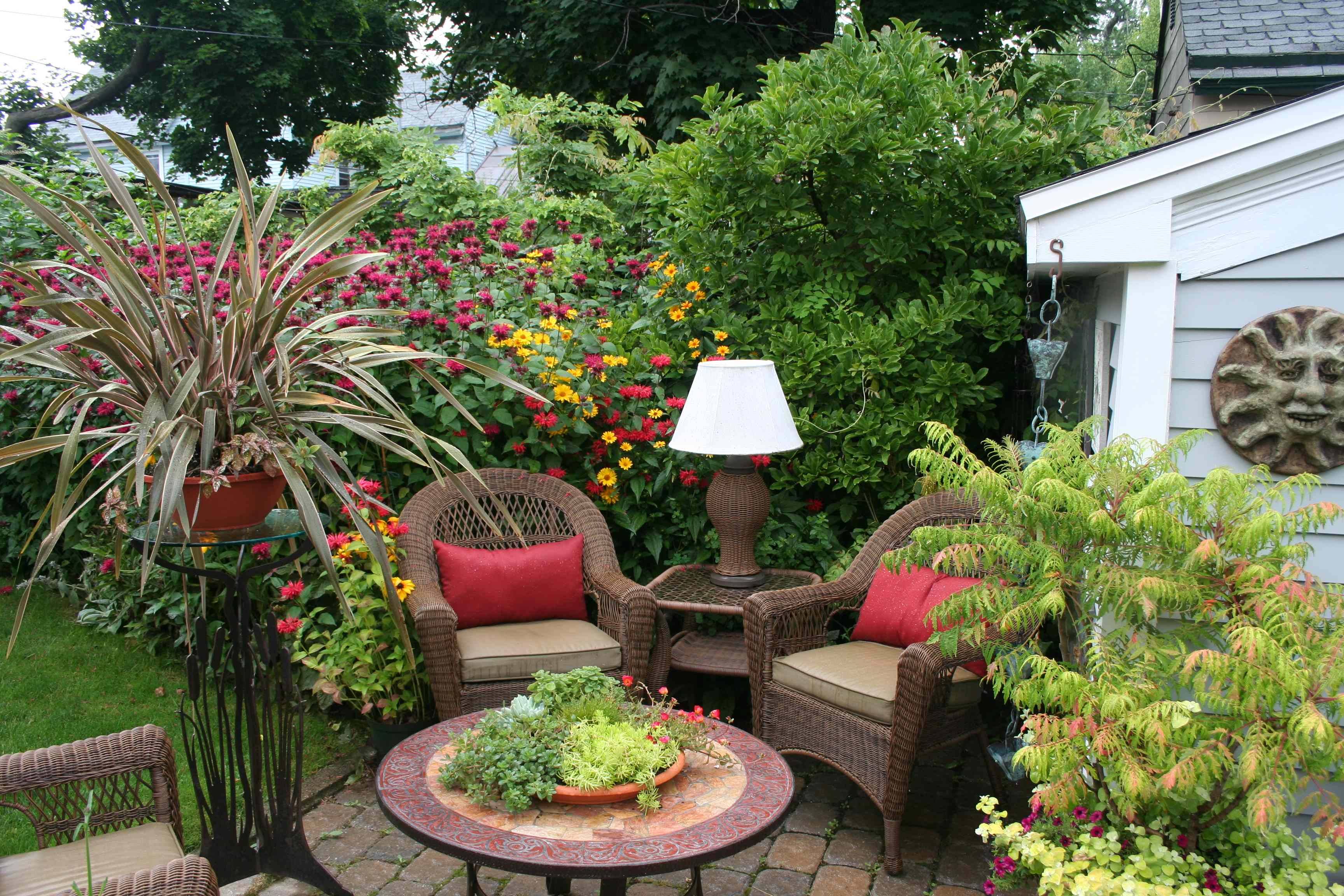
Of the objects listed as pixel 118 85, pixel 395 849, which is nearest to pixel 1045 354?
pixel 395 849

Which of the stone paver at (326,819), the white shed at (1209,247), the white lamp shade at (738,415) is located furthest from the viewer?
the white lamp shade at (738,415)

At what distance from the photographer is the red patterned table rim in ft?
6.13

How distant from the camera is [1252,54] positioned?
16.4ft

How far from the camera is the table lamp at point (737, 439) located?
330 centimetres

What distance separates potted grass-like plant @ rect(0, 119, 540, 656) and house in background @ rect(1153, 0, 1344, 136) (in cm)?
411

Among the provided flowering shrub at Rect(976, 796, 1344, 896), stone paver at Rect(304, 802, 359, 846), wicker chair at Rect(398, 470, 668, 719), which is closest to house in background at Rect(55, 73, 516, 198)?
wicker chair at Rect(398, 470, 668, 719)

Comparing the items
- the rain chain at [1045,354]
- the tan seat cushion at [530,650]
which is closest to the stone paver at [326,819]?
the tan seat cushion at [530,650]

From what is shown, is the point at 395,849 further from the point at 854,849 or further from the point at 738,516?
the point at 738,516

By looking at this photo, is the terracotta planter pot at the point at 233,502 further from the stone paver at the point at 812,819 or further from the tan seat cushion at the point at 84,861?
the stone paver at the point at 812,819

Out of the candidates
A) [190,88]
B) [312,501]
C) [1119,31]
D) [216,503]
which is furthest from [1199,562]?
[1119,31]

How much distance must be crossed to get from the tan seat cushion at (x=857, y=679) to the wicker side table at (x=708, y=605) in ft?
0.81

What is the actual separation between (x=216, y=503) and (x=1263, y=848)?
2.36m

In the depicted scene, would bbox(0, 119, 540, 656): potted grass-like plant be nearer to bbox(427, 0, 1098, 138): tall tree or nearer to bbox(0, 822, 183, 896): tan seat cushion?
bbox(0, 822, 183, 896): tan seat cushion

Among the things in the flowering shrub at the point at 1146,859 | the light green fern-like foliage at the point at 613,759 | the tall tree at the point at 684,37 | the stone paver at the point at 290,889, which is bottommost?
the stone paver at the point at 290,889
